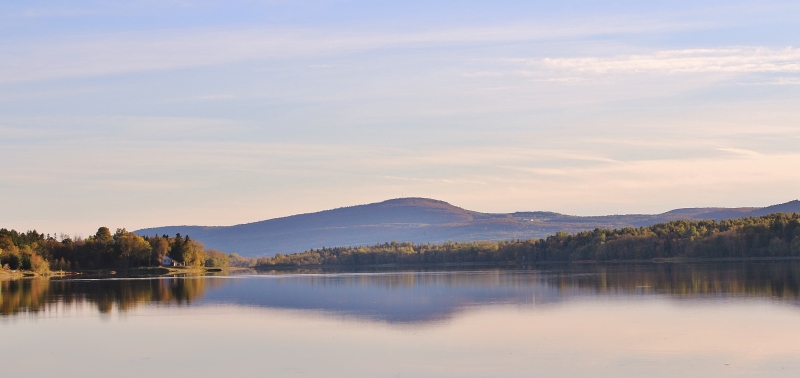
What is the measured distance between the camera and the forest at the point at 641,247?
128 m

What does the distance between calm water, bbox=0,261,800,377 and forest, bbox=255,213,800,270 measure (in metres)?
85.8

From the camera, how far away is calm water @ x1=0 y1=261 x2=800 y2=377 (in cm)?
2298

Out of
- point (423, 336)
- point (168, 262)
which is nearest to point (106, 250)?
point (168, 262)

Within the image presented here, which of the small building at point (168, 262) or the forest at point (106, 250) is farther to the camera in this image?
the small building at point (168, 262)

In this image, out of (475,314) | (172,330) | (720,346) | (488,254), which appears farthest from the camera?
(488,254)

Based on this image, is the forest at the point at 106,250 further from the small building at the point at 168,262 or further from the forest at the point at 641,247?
the forest at the point at 641,247

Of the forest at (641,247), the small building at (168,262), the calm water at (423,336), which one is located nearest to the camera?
the calm water at (423,336)

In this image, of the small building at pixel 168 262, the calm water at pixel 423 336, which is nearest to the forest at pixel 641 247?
the small building at pixel 168 262

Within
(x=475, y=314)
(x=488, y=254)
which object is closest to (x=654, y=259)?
(x=488, y=254)

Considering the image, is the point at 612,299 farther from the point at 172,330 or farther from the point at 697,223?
the point at 697,223

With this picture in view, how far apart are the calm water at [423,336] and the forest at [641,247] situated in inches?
3378

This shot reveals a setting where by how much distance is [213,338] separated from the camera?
30.3 metres

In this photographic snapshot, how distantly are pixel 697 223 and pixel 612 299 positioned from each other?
12384cm

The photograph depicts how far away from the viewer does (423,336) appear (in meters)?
29.4
